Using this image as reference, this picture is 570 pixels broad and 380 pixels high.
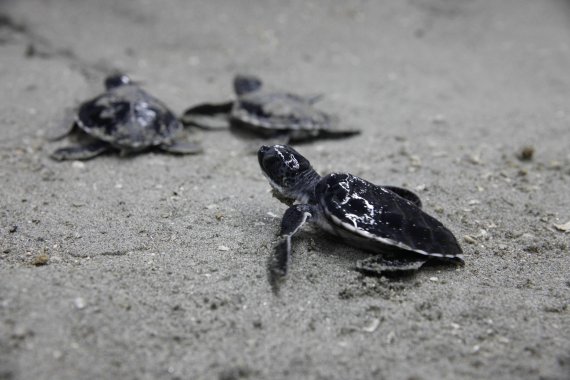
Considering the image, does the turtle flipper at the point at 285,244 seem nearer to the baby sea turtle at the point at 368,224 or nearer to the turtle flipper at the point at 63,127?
the baby sea turtle at the point at 368,224

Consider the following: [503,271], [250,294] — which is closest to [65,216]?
[250,294]

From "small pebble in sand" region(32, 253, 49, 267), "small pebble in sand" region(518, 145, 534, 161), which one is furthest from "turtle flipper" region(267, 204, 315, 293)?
"small pebble in sand" region(518, 145, 534, 161)

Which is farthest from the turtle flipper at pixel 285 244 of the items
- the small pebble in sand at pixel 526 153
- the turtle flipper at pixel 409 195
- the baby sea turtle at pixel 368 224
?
the small pebble in sand at pixel 526 153

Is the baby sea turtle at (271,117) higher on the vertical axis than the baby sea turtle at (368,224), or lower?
lower

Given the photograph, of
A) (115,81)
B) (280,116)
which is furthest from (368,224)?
(115,81)

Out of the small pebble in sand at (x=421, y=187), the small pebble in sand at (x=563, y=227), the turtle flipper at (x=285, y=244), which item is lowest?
the turtle flipper at (x=285, y=244)

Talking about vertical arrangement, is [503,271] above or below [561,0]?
below

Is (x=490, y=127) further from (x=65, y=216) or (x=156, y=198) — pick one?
(x=65, y=216)
